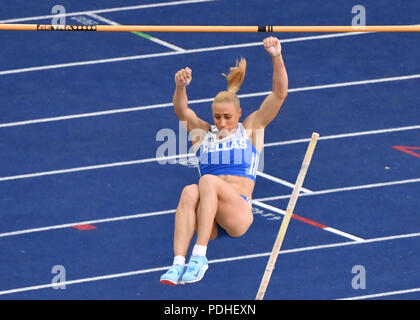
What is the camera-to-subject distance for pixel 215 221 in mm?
14141

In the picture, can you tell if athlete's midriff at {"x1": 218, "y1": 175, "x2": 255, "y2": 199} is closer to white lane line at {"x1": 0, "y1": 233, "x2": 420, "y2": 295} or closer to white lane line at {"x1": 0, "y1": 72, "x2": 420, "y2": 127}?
white lane line at {"x1": 0, "y1": 233, "x2": 420, "y2": 295}

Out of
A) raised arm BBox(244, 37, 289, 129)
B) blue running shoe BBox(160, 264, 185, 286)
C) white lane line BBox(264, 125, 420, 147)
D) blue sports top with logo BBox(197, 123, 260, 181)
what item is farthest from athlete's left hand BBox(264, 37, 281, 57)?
white lane line BBox(264, 125, 420, 147)

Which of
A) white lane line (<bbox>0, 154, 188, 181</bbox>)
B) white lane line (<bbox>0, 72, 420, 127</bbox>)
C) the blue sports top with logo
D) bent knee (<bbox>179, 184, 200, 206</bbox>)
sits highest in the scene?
white lane line (<bbox>0, 72, 420, 127</bbox>)

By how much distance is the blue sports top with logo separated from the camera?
1430 centimetres

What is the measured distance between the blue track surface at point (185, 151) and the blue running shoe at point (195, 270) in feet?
9.75

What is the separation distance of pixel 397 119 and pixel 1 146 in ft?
15.4

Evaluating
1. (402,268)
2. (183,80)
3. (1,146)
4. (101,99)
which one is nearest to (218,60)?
(101,99)

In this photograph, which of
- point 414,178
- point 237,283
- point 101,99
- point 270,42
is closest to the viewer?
point 270,42

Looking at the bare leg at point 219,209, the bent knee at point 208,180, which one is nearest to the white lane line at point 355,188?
the bare leg at point 219,209

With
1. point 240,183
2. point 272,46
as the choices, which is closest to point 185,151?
point 240,183

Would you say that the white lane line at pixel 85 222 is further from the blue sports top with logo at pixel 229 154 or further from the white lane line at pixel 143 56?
the blue sports top with logo at pixel 229 154

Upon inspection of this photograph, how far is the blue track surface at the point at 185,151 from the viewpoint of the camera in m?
17.2

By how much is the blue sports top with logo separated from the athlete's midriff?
35 mm

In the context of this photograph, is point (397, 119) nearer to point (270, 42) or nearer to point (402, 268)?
point (402, 268)
